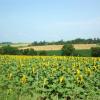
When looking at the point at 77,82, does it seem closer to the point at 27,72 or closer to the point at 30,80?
the point at 30,80

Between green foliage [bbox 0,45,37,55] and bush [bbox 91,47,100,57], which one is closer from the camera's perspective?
bush [bbox 91,47,100,57]

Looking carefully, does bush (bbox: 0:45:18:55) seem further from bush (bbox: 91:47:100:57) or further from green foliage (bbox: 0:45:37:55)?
bush (bbox: 91:47:100:57)

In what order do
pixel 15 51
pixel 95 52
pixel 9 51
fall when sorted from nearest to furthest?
pixel 95 52 < pixel 15 51 < pixel 9 51

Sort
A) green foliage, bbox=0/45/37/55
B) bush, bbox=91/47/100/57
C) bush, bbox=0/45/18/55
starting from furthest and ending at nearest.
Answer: bush, bbox=0/45/18/55 → green foliage, bbox=0/45/37/55 → bush, bbox=91/47/100/57

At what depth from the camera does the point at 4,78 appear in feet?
36.0

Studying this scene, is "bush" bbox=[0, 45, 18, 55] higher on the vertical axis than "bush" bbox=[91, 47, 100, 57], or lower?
higher

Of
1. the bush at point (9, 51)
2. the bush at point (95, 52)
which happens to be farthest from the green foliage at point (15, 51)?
the bush at point (95, 52)

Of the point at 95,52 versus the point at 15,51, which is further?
the point at 15,51

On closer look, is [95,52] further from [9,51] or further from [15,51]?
[9,51]

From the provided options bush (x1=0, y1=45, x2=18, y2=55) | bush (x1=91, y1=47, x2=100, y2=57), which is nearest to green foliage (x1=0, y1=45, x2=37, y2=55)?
Answer: bush (x1=0, y1=45, x2=18, y2=55)

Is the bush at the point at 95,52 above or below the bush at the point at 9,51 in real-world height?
below

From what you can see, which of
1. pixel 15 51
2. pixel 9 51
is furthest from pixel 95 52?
pixel 9 51

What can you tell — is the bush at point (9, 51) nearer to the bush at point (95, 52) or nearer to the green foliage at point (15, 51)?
the green foliage at point (15, 51)

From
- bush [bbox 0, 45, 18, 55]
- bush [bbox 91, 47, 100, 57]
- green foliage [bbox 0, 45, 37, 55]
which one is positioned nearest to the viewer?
bush [bbox 91, 47, 100, 57]
